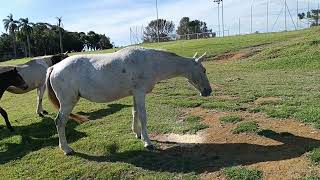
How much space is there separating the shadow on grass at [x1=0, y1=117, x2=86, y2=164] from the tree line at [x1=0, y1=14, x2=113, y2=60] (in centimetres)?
8012

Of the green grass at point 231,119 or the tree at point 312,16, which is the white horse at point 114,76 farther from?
the tree at point 312,16

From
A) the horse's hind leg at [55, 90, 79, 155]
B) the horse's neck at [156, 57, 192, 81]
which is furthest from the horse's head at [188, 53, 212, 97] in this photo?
the horse's hind leg at [55, 90, 79, 155]

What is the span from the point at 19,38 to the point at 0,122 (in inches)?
3446

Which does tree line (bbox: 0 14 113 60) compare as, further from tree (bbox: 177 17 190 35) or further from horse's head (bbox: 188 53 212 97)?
horse's head (bbox: 188 53 212 97)

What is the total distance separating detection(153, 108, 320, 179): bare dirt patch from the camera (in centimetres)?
803

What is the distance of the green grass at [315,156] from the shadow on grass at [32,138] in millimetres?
5889

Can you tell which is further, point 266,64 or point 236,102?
point 266,64

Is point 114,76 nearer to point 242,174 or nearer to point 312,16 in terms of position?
point 242,174

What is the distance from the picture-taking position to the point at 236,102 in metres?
13.2

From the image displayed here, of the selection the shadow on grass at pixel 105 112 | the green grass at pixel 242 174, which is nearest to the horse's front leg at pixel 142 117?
the green grass at pixel 242 174

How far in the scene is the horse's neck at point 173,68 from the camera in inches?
399

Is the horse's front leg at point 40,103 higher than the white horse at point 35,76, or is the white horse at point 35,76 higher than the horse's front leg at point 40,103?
the white horse at point 35,76

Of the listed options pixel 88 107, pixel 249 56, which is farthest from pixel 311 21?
pixel 88 107

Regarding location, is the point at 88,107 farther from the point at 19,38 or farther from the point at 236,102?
the point at 19,38
